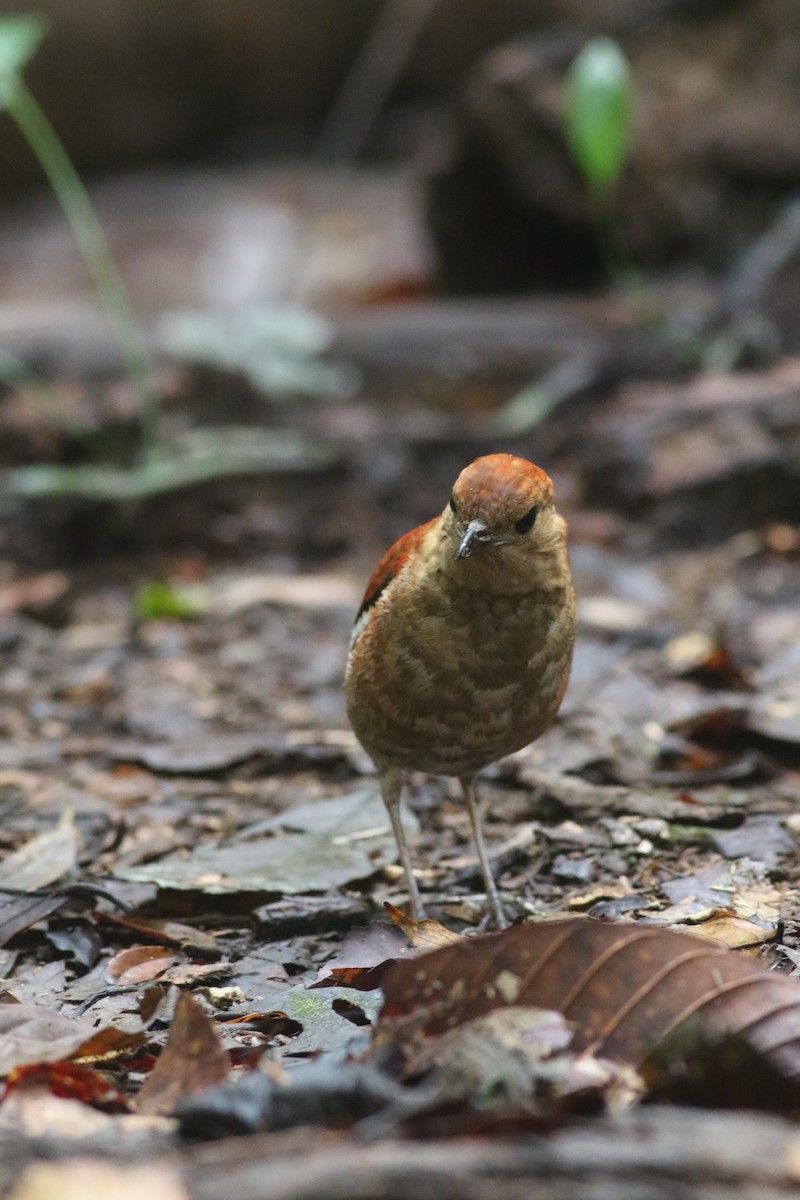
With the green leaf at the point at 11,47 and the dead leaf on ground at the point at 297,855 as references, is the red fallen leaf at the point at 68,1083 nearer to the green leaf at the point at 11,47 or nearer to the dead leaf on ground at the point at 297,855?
the dead leaf on ground at the point at 297,855

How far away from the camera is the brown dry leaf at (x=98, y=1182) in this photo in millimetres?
1777

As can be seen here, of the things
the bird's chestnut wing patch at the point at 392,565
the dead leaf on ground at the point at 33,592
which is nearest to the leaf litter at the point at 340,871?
the dead leaf on ground at the point at 33,592

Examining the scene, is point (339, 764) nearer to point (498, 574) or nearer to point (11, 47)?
point (498, 574)

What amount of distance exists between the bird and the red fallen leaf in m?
1.58

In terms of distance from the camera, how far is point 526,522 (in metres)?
3.78

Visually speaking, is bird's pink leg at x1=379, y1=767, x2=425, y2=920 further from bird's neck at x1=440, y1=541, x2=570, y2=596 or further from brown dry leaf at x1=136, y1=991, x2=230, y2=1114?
brown dry leaf at x1=136, y1=991, x2=230, y2=1114

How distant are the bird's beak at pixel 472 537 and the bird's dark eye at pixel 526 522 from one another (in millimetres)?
123

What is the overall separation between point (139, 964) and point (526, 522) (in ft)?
5.35

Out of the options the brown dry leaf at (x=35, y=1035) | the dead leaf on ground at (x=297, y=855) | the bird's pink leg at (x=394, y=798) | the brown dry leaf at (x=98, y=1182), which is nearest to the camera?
the brown dry leaf at (x=98, y=1182)

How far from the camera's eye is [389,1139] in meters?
1.93

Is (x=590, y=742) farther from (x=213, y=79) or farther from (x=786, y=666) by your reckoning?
(x=213, y=79)

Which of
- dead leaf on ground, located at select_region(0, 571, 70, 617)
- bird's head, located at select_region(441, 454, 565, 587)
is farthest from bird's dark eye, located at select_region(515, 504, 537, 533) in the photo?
dead leaf on ground, located at select_region(0, 571, 70, 617)

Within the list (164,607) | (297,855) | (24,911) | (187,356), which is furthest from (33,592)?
(24,911)

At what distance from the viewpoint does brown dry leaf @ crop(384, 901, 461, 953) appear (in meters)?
3.35
